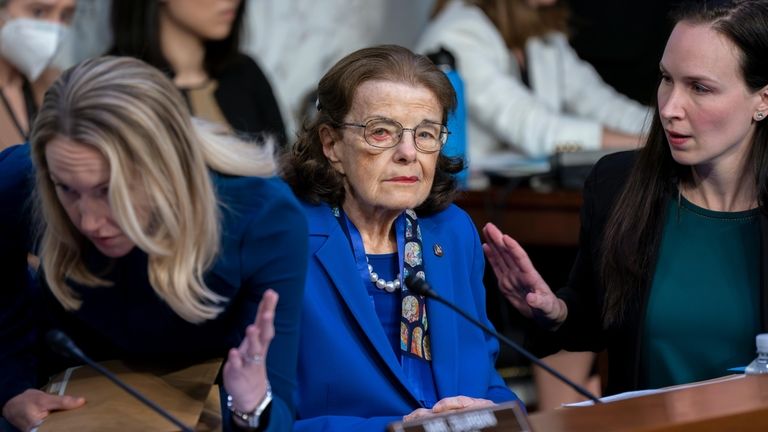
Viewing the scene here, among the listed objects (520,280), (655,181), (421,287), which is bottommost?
(520,280)

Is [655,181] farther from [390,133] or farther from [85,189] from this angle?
[85,189]

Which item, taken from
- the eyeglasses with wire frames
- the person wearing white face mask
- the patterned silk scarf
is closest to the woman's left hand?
the patterned silk scarf

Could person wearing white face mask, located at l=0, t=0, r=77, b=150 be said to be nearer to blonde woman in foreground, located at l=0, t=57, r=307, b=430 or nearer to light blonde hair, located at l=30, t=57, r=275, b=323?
blonde woman in foreground, located at l=0, t=57, r=307, b=430

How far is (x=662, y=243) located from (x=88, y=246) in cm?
121

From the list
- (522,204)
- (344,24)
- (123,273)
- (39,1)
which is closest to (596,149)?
(522,204)

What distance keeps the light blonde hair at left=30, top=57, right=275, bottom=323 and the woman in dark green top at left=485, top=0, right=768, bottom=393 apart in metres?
0.71

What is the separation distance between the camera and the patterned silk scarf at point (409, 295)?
2477mm

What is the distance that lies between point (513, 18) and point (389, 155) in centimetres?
287

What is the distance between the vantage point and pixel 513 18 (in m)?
5.21

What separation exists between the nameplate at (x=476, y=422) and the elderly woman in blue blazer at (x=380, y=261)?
1.27 ft

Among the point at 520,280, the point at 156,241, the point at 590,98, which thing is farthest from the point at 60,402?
the point at 590,98

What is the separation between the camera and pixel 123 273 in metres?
2.21

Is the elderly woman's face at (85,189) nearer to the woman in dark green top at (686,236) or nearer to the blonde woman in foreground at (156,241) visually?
the blonde woman in foreground at (156,241)

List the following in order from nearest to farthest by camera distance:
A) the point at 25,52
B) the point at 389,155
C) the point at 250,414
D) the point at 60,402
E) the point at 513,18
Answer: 1. the point at 250,414
2. the point at 60,402
3. the point at 389,155
4. the point at 25,52
5. the point at 513,18
